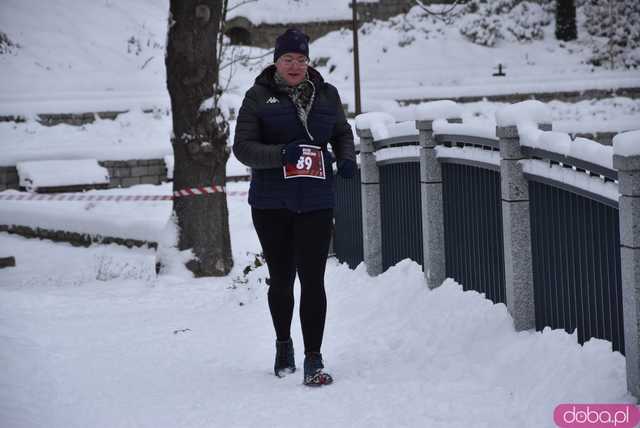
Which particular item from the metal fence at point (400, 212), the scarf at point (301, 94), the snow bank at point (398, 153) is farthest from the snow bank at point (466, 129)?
the scarf at point (301, 94)

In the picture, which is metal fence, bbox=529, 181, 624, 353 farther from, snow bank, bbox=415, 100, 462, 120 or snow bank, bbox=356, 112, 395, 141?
snow bank, bbox=356, 112, 395, 141

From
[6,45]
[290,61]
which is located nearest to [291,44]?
[290,61]

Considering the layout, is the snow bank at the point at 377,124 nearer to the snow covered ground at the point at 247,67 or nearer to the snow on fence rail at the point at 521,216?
the snow on fence rail at the point at 521,216

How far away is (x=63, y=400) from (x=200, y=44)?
590 cm

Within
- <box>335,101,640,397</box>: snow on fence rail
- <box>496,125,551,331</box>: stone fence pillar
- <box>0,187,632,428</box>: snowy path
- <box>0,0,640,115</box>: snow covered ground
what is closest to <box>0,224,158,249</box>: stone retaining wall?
<box>0,187,632,428</box>: snowy path

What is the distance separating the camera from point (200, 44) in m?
10.9

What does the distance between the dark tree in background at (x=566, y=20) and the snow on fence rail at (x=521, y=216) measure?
23535mm

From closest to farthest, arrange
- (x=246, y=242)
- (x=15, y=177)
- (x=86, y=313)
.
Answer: (x=86, y=313), (x=246, y=242), (x=15, y=177)

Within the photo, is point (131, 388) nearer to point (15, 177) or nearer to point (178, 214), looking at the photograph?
point (178, 214)

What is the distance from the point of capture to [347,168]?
574 centimetres

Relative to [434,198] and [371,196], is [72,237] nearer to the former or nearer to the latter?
[371,196]

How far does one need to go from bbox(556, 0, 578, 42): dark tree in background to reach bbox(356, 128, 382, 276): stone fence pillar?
23468mm

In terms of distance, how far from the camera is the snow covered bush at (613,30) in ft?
97.9

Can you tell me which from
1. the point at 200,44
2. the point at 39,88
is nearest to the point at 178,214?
the point at 200,44
